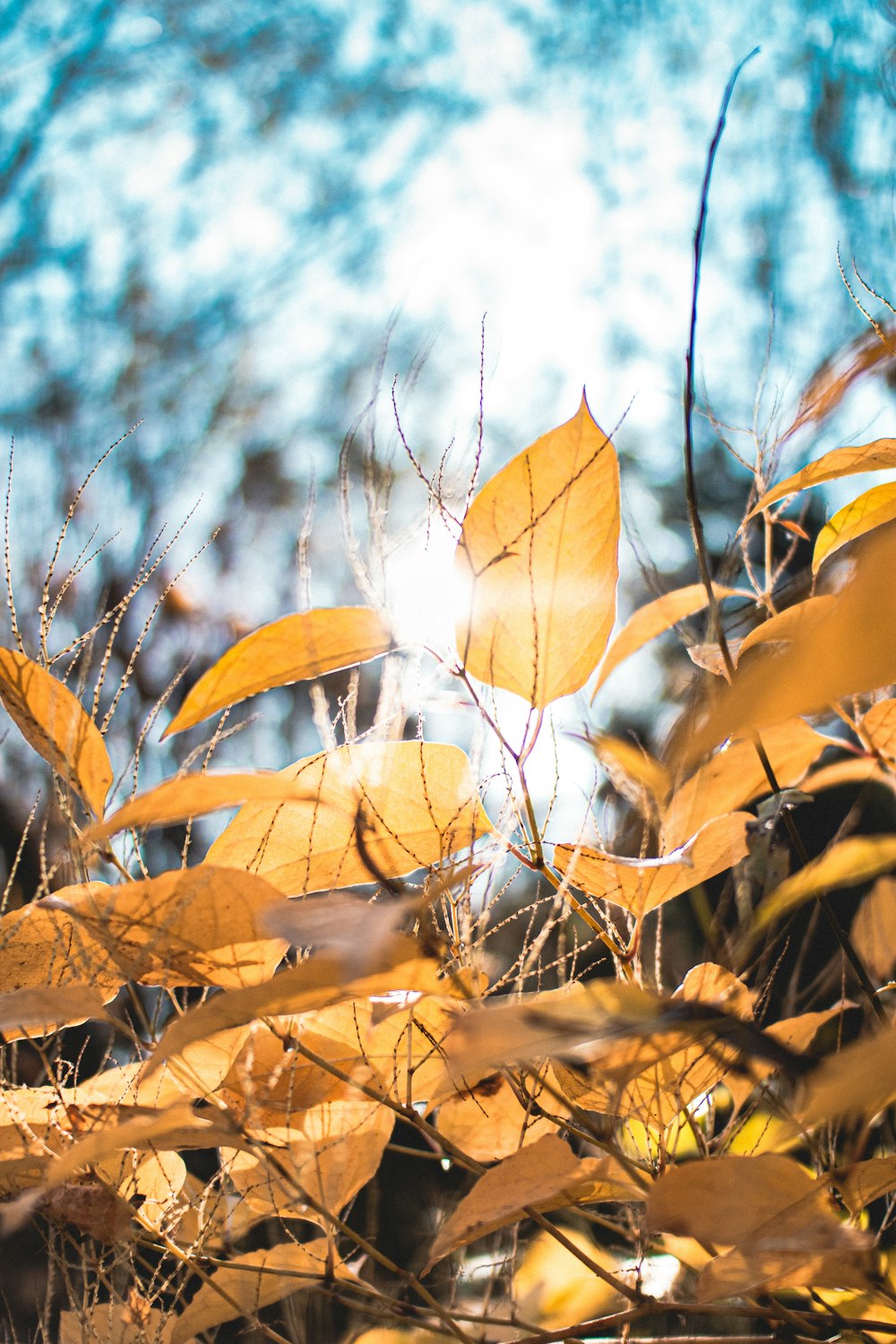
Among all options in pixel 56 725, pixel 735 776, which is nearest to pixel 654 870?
pixel 735 776

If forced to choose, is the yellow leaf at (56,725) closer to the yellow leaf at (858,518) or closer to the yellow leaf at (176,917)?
the yellow leaf at (176,917)

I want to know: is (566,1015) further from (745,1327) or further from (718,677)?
(745,1327)

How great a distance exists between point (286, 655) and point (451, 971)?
0.23ft

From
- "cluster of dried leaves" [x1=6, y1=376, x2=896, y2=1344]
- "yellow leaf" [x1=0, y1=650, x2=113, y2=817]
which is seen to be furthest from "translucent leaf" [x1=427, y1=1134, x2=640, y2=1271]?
"yellow leaf" [x1=0, y1=650, x2=113, y2=817]

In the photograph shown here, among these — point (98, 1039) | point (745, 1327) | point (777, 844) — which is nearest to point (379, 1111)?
point (777, 844)

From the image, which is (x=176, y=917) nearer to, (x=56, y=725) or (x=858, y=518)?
(x=56, y=725)

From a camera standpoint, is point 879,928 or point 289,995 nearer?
point 289,995

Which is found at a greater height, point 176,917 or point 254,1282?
point 176,917

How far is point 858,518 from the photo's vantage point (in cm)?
23

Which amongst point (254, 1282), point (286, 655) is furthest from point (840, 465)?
point (254, 1282)

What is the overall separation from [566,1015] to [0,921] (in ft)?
0.46

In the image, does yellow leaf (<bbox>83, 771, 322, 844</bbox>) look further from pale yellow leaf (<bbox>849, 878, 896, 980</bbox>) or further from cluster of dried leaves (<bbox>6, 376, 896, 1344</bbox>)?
pale yellow leaf (<bbox>849, 878, 896, 980</bbox>)

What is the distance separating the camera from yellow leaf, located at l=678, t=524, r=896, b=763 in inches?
3.5

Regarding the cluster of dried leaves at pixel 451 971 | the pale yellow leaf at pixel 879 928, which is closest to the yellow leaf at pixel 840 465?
the cluster of dried leaves at pixel 451 971
